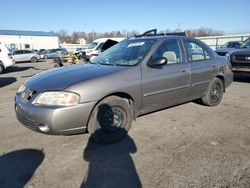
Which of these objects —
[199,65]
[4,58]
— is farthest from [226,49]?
[4,58]

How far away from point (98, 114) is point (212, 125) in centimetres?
229

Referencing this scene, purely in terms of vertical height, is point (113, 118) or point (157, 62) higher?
point (157, 62)

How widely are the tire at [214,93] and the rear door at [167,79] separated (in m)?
0.84

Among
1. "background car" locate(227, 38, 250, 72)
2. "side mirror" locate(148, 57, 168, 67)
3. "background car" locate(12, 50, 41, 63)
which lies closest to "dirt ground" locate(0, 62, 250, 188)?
"side mirror" locate(148, 57, 168, 67)

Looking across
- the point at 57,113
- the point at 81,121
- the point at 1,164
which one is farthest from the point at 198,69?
the point at 1,164

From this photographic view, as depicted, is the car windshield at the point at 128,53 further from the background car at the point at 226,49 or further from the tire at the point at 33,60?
the tire at the point at 33,60

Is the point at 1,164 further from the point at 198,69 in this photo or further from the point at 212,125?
the point at 198,69

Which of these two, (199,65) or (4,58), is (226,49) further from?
(4,58)

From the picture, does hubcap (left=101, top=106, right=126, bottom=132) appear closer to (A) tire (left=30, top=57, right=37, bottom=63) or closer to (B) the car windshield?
(B) the car windshield

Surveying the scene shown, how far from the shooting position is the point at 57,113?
3.13 m

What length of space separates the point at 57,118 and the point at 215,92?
397 centimetres

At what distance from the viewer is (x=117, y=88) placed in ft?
11.8

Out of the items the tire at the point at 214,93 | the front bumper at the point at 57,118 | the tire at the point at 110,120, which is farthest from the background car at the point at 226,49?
the front bumper at the point at 57,118

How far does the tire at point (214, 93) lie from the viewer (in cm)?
536
